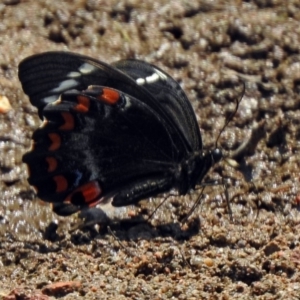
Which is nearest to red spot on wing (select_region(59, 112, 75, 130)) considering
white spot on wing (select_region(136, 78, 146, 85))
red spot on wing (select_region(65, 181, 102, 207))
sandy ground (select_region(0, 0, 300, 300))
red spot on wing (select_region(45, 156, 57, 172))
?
red spot on wing (select_region(45, 156, 57, 172))

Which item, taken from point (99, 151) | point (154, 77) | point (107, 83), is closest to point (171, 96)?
point (154, 77)

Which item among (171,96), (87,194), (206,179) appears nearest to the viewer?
(87,194)

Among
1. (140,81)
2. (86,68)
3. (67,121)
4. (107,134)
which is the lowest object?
(107,134)

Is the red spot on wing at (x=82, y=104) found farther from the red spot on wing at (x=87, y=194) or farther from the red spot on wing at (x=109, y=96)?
the red spot on wing at (x=87, y=194)

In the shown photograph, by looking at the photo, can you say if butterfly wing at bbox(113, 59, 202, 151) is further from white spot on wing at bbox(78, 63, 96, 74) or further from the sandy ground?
the sandy ground

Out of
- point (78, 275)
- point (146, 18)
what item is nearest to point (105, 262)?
point (78, 275)

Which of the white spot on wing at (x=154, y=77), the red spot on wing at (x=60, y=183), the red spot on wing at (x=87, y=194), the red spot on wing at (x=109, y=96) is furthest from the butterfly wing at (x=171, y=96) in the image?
the red spot on wing at (x=60, y=183)

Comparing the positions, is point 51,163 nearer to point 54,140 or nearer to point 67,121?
point 54,140
